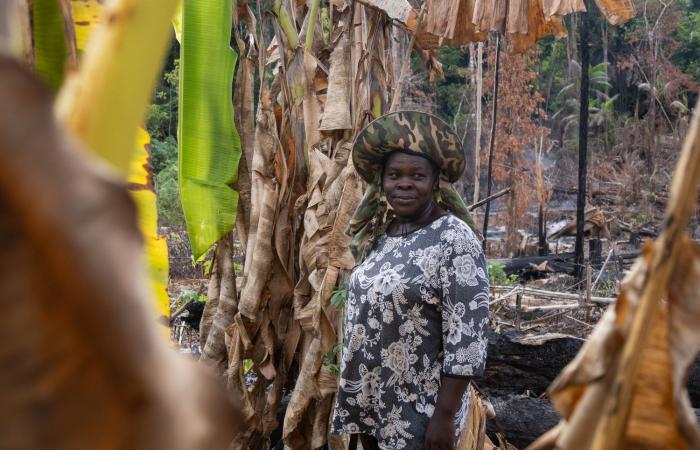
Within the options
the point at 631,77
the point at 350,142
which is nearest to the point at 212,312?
the point at 350,142

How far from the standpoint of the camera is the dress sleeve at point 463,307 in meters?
2.23

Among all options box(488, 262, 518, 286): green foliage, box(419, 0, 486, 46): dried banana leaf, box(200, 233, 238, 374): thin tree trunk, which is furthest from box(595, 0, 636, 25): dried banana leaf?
box(488, 262, 518, 286): green foliage

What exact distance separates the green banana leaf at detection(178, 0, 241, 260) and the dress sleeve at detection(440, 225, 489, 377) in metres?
1.03

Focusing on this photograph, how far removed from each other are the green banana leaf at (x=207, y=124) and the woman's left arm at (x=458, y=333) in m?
1.05

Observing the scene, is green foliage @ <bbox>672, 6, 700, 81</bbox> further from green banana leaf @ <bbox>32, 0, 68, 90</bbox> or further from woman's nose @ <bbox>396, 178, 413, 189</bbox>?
green banana leaf @ <bbox>32, 0, 68, 90</bbox>

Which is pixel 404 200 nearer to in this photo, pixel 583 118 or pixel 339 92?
pixel 339 92

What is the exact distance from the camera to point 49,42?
758 mm

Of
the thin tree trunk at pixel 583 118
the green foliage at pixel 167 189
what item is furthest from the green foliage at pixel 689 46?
the green foliage at pixel 167 189

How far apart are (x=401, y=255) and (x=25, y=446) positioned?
210 centimetres

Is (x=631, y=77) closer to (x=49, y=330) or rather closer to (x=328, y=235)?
(x=328, y=235)

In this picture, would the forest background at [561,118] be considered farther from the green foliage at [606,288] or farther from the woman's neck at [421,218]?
the woman's neck at [421,218]

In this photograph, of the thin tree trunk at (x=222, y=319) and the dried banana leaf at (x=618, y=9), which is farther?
the thin tree trunk at (x=222, y=319)

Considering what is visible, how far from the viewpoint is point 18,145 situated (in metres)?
0.31

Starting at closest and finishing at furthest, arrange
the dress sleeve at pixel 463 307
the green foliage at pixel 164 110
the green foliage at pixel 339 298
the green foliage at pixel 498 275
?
the dress sleeve at pixel 463 307 → the green foliage at pixel 339 298 → the green foliage at pixel 498 275 → the green foliage at pixel 164 110
